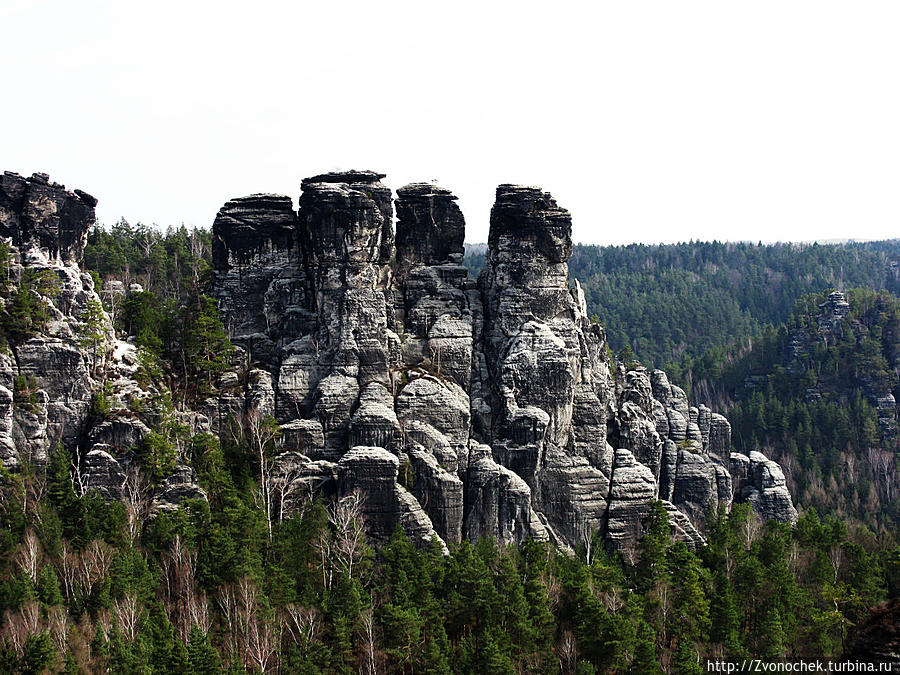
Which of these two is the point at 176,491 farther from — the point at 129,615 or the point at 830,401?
the point at 830,401

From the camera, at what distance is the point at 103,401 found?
2162 inches

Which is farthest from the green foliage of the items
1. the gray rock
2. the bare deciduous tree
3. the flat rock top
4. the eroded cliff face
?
the flat rock top

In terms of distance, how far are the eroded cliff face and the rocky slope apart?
0.13m

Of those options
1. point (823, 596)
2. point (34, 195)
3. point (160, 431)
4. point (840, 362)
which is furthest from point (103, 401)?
point (840, 362)

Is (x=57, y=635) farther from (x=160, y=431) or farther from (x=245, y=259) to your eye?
(x=245, y=259)

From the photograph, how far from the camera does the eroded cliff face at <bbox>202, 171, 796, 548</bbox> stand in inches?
2261

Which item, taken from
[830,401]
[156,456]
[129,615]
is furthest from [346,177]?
[830,401]

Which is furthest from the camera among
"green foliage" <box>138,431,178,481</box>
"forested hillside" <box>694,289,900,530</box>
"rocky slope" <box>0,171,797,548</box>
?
"forested hillside" <box>694,289,900,530</box>

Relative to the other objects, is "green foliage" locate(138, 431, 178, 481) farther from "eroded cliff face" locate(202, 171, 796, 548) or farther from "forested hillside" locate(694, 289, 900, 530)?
"forested hillside" locate(694, 289, 900, 530)

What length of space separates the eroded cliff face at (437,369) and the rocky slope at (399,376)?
132 millimetres

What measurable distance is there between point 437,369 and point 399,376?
110 inches

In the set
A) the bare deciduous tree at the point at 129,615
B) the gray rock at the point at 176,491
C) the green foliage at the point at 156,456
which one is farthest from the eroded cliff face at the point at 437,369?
the bare deciduous tree at the point at 129,615

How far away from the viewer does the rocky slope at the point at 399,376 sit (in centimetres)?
5519

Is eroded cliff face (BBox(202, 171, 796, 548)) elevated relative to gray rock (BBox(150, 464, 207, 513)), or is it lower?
elevated
